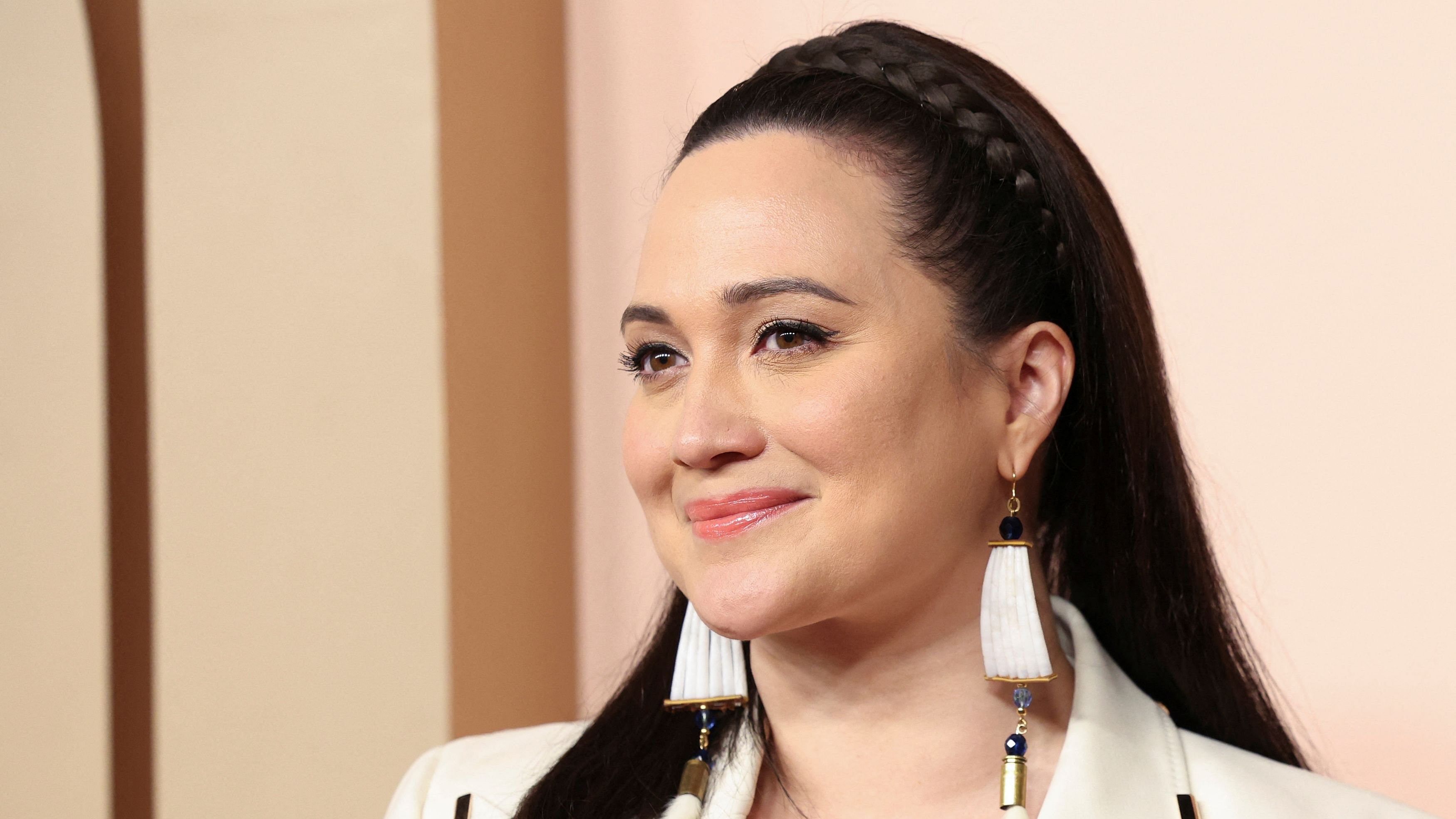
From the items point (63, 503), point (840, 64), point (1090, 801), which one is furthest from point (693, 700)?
point (63, 503)

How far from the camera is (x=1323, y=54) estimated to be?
2.05m

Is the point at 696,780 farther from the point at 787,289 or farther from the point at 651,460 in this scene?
the point at 787,289

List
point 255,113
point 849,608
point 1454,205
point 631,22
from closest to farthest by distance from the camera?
point 849,608 < point 1454,205 < point 255,113 < point 631,22

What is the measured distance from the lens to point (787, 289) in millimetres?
1338

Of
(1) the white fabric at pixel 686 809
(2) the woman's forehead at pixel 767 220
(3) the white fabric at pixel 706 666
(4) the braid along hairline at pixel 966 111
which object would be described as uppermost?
(4) the braid along hairline at pixel 966 111

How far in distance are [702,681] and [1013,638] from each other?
1.10 ft

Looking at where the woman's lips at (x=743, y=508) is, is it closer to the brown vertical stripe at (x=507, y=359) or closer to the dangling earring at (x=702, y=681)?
the dangling earring at (x=702, y=681)

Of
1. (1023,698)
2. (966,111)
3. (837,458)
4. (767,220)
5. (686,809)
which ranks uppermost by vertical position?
(966,111)

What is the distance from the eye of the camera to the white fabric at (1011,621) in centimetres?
137

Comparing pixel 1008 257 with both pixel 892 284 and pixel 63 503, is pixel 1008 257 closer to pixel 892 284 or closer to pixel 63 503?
pixel 892 284

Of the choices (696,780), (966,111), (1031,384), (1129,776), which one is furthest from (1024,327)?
(696,780)

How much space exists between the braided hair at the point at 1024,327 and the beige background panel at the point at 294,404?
614 mm

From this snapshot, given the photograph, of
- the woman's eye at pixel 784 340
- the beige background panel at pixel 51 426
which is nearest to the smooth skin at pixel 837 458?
the woman's eye at pixel 784 340

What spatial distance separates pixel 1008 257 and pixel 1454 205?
87 cm
